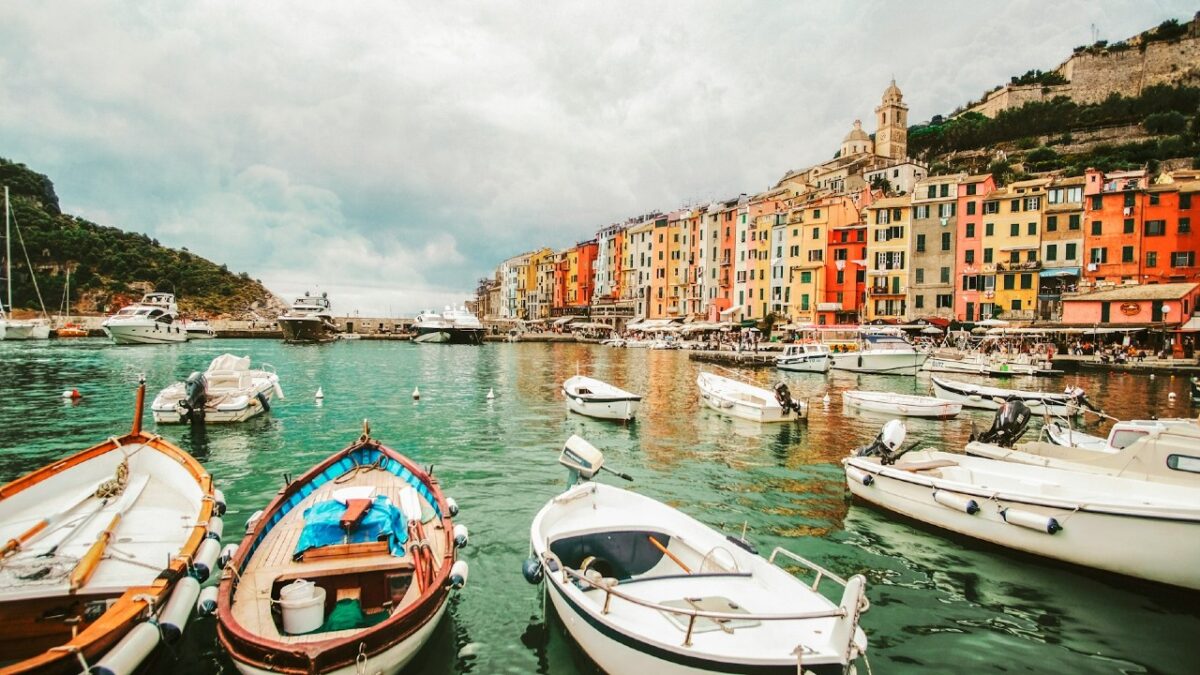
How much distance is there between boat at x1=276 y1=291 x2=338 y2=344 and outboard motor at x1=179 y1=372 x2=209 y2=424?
68102 mm

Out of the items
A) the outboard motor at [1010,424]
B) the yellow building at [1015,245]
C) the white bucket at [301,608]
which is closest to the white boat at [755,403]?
the outboard motor at [1010,424]

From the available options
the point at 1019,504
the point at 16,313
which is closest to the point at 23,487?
the point at 1019,504

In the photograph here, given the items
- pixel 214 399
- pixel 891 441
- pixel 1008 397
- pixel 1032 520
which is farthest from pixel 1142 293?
pixel 214 399

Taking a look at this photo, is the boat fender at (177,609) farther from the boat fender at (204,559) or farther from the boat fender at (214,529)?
the boat fender at (214,529)

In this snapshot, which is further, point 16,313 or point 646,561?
point 16,313

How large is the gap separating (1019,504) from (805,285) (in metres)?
61.4

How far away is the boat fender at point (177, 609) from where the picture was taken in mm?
5883

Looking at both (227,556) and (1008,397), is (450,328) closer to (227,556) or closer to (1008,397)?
(1008,397)

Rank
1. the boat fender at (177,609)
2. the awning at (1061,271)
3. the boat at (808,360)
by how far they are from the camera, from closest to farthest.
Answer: the boat fender at (177,609) < the boat at (808,360) < the awning at (1061,271)

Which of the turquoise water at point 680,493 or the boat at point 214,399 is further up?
the boat at point 214,399

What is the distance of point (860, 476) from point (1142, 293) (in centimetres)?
4994

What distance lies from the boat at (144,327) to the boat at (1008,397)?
8015 centimetres

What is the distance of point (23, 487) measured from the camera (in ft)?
27.3

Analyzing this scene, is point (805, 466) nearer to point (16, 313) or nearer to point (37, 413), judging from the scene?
point (37, 413)
